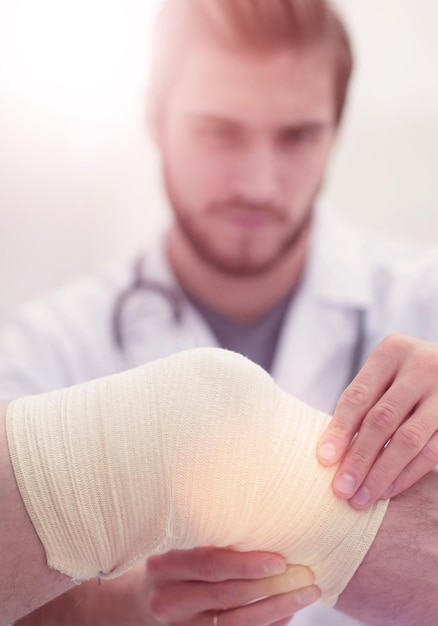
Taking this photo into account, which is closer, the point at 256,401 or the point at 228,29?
the point at 256,401

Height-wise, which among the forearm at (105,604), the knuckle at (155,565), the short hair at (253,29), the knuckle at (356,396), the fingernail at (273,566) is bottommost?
the forearm at (105,604)

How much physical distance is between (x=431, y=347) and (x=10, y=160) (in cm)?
163

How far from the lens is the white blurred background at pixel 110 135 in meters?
1.93

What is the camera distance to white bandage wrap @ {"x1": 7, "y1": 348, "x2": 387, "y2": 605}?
0.63 meters

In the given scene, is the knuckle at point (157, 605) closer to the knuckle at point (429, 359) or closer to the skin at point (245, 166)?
the knuckle at point (429, 359)

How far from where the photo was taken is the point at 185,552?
760mm

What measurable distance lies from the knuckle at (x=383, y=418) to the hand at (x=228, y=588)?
166mm

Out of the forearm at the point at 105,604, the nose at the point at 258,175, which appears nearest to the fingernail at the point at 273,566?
the forearm at the point at 105,604

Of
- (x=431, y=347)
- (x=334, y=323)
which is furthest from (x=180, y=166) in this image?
(x=431, y=347)

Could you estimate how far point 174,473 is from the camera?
647 mm

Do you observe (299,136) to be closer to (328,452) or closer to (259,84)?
(259,84)

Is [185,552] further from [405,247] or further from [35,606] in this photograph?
[405,247]

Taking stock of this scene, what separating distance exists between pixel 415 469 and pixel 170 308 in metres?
0.71

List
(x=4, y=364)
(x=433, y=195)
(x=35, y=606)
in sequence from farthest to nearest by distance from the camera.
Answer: (x=433, y=195), (x=4, y=364), (x=35, y=606)
